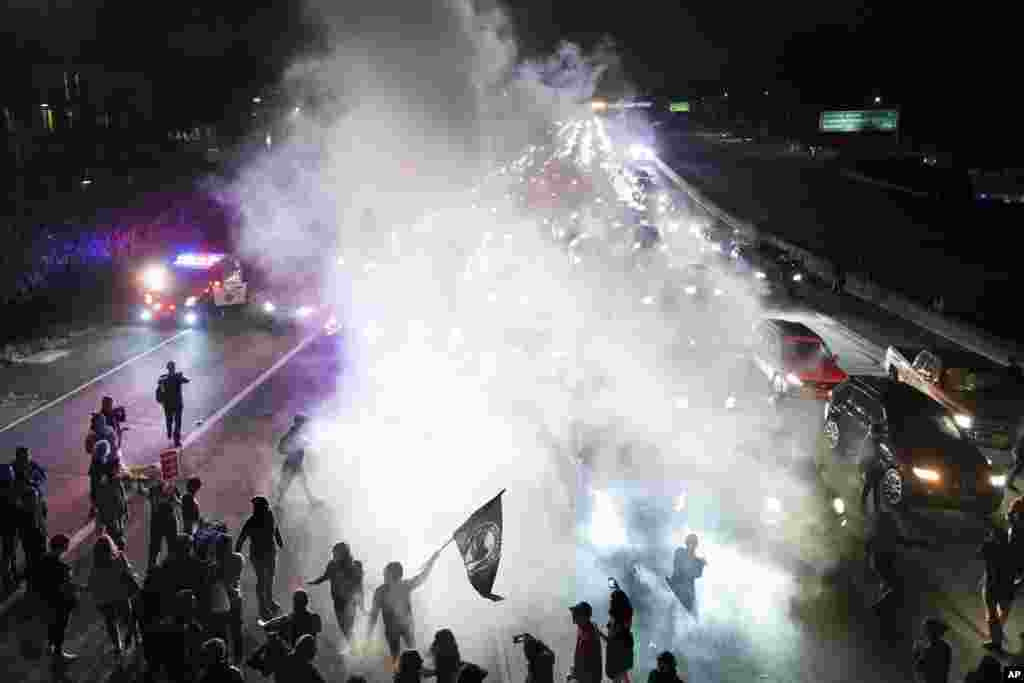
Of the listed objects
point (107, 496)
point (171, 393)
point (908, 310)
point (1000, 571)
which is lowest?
point (908, 310)

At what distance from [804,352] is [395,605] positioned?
1158 cm

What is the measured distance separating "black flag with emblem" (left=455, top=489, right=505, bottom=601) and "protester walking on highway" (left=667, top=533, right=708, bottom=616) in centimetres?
249

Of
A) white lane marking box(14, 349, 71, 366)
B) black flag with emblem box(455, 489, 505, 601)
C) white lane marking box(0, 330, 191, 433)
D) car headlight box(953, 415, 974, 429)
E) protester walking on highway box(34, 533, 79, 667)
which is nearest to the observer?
black flag with emblem box(455, 489, 505, 601)

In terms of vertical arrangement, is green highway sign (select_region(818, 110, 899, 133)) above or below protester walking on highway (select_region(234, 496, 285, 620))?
above

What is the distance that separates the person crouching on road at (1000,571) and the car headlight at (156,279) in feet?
65.8

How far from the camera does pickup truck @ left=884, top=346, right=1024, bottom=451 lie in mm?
14220

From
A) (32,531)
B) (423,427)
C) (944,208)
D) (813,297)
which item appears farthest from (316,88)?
(944,208)

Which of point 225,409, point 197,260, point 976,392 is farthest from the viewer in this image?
point 197,260

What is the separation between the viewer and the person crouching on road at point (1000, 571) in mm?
8242

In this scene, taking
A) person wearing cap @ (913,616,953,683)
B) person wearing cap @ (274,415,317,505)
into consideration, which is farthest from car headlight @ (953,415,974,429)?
person wearing cap @ (274,415,317,505)

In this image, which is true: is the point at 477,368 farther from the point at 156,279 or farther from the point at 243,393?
the point at 156,279

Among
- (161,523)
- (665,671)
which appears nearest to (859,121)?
(161,523)

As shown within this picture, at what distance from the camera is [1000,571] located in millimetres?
8250

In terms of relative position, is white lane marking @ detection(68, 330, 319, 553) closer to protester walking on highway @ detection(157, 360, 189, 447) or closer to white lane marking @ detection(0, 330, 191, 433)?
protester walking on highway @ detection(157, 360, 189, 447)
